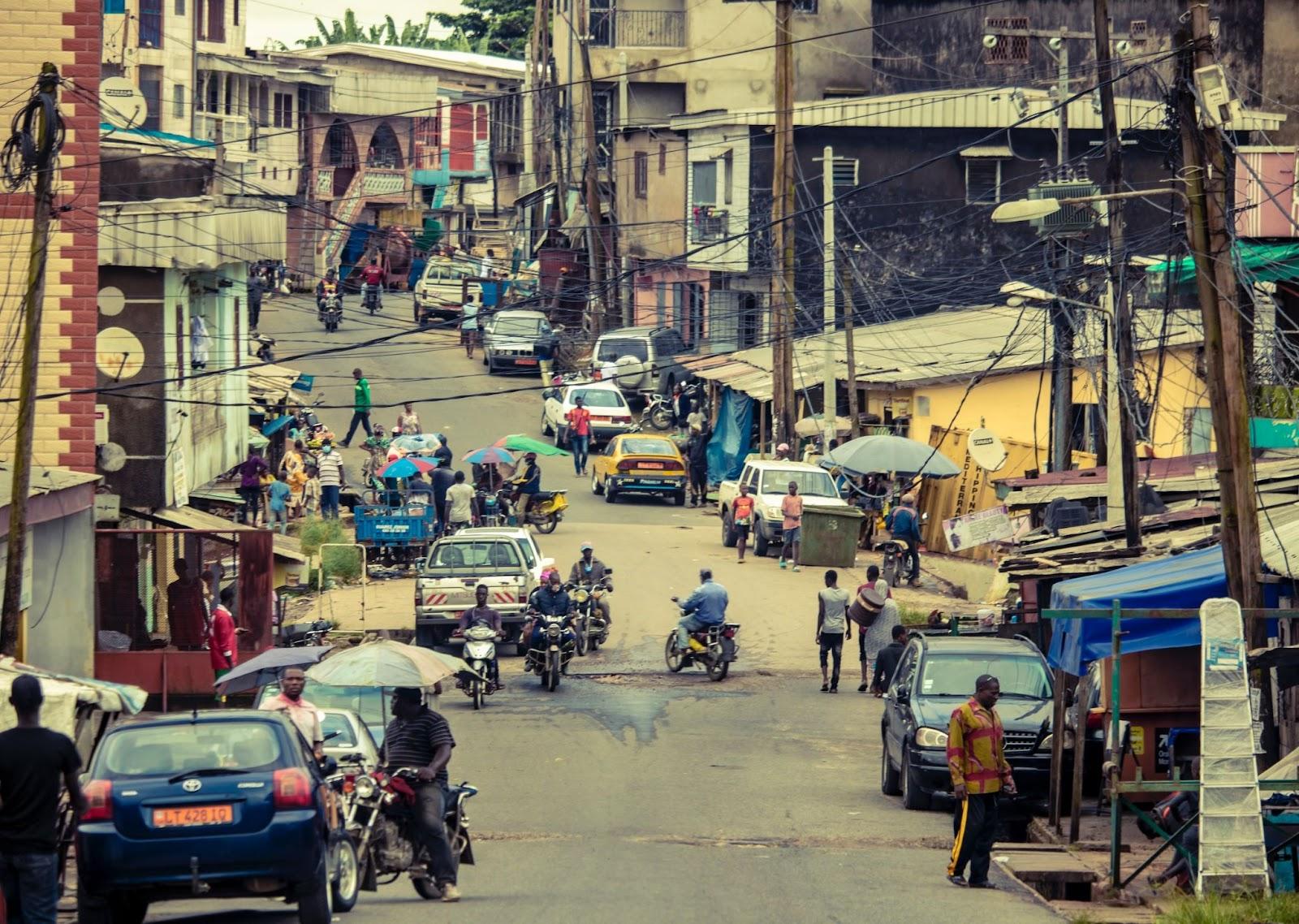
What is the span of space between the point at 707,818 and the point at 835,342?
107 feet

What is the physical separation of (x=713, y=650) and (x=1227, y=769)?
46.1 ft

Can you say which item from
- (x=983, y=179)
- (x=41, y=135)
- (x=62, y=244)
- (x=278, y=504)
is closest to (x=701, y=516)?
(x=278, y=504)

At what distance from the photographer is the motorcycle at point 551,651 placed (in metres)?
26.4

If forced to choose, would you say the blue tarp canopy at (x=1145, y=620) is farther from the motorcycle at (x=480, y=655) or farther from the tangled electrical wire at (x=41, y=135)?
the tangled electrical wire at (x=41, y=135)

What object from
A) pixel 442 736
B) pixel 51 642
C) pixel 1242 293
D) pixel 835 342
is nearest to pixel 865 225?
pixel 835 342

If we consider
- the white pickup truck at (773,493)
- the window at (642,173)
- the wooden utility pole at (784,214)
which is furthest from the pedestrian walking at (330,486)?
the window at (642,173)

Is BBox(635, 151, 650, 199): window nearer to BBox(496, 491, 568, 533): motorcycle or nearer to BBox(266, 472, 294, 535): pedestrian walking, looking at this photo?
BBox(496, 491, 568, 533): motorcycle

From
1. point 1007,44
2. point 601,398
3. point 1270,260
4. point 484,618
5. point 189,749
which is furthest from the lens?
point 1007,44

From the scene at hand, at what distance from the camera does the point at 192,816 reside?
11672 mm

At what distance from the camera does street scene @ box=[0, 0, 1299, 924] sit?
1395 centimetres

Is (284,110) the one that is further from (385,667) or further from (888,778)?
(385,667)

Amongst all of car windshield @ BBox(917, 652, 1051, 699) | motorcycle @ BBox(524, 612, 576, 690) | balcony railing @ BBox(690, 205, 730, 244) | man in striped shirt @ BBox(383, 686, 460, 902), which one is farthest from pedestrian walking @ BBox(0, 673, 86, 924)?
balcony railing @ BBox(690, 205, 730, 244)

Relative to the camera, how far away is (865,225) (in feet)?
184

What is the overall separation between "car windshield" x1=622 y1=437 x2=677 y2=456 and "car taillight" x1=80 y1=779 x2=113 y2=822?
3201 centimetres
